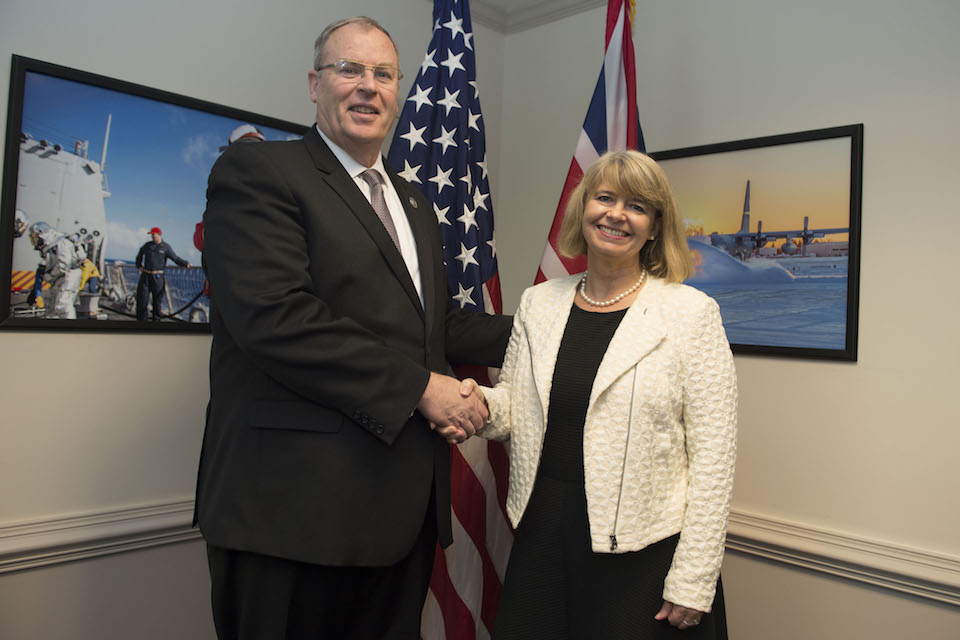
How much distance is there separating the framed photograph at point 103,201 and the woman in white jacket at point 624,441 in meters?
1.23

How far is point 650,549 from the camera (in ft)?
4.83

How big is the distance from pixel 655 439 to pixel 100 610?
183cm

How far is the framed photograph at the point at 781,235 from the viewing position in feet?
7.48

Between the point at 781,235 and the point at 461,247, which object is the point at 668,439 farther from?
the point at 781,235

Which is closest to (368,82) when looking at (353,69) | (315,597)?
(353,69)

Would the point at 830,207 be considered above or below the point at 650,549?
above

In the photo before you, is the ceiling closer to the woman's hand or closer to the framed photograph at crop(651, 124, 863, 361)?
the framed photograph at crop(651, 124, 863, 361)

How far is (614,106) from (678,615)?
5.44 feet

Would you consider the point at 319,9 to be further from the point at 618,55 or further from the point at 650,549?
the point at 650,549

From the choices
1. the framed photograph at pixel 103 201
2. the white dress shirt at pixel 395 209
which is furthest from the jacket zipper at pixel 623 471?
the framed photograph at pixel 103 201

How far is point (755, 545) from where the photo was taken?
8.05ft

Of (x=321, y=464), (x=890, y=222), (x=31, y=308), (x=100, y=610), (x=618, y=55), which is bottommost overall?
(x=100, y=610)

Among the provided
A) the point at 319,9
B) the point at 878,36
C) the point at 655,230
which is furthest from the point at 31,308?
the point at 878,36

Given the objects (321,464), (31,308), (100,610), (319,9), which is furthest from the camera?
(319,9)
